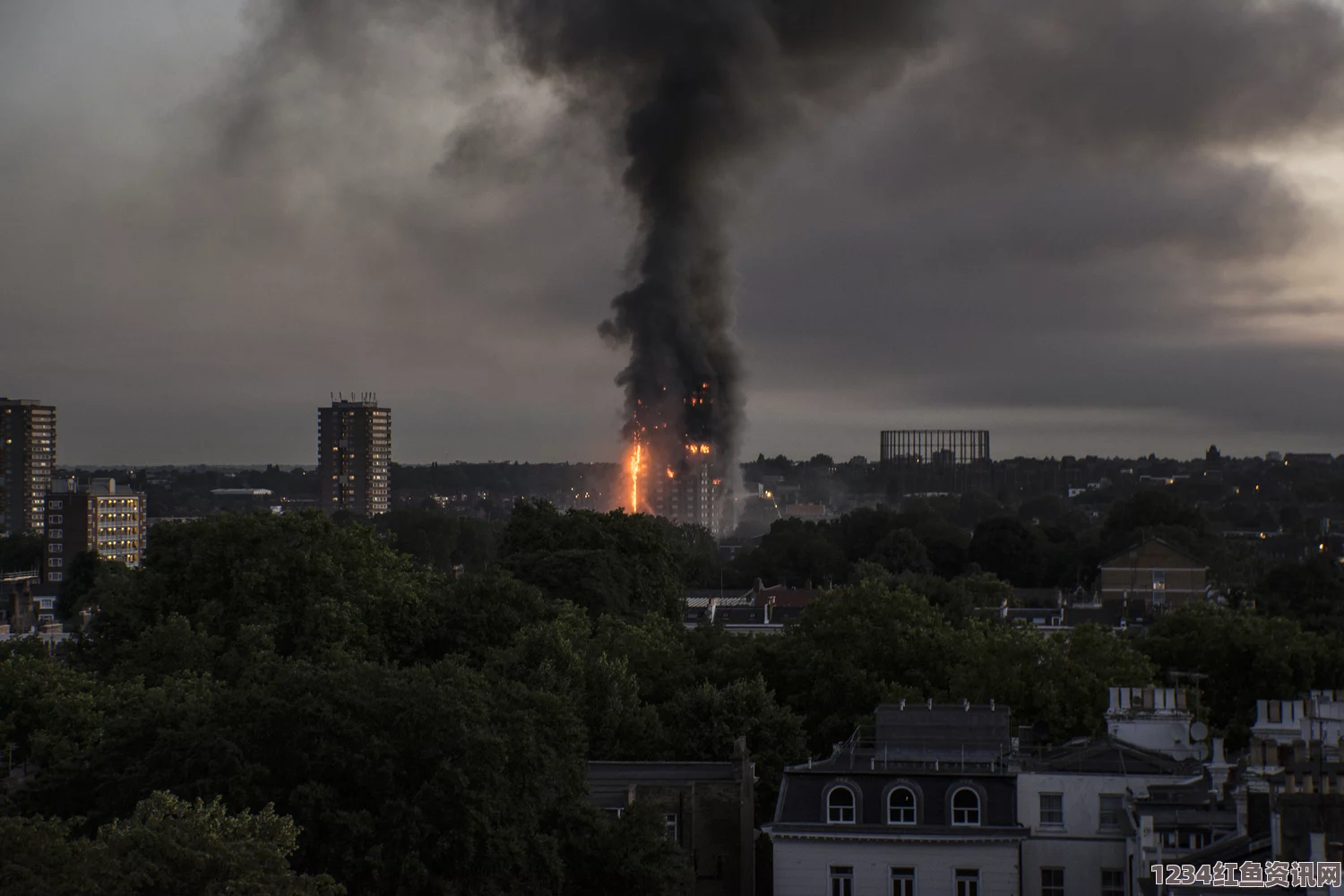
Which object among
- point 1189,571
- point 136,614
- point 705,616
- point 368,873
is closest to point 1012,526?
point 1189,571

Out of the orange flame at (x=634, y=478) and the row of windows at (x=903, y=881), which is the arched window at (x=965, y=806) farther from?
the orange flame at (x=634, y=478)

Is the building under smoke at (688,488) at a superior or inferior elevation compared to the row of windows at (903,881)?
superior

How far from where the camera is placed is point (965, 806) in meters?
33.8

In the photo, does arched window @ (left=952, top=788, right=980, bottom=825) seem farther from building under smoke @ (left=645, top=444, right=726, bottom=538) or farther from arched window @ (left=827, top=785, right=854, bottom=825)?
building under smoke @ (left=645, top=444, right=726, bottom=538)

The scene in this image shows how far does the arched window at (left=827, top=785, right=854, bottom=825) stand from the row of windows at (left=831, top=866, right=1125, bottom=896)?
0.85 m

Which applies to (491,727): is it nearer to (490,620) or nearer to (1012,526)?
(490,620)

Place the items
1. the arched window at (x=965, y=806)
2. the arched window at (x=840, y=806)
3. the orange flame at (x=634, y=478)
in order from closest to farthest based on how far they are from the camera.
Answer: the arched window at (x=965, y=806) < the arched window at (x=840, y=806) < the orange flame at (x=634, y=478)

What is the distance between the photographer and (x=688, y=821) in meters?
38.4

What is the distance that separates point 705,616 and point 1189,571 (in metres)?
38.2

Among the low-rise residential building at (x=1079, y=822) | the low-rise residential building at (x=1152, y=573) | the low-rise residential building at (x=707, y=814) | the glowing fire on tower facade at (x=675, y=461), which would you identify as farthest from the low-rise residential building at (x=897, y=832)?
the glowing fire on tower facade at (x=675, y=461)

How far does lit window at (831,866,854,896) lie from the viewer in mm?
33469

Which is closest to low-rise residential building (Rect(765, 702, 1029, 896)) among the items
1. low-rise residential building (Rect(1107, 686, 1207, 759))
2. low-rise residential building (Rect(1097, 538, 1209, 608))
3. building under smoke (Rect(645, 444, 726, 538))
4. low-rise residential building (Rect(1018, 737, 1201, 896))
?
low-rise residential building (Rect(1018, 737, 1201, 896))

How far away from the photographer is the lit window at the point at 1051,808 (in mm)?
34125

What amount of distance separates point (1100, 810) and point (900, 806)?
3639 millimetres
